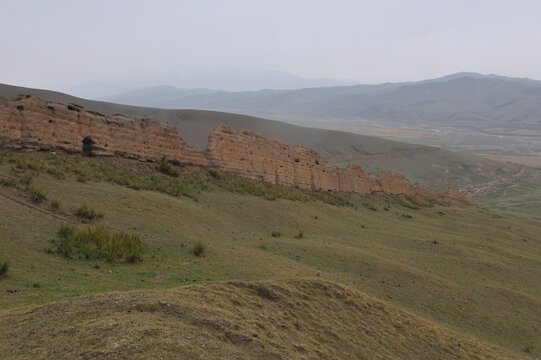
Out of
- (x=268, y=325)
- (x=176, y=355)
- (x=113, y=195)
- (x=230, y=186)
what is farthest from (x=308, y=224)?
(x=176, y=355)

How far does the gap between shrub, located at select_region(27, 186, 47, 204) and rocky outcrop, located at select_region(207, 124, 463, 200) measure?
11226 mm

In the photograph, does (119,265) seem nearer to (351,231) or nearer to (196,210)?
(196,210)

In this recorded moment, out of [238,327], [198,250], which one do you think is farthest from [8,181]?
[238,327]

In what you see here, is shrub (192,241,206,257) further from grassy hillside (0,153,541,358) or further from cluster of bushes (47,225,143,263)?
cluster of bushes (47,225,143,263)

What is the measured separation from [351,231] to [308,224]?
199cm

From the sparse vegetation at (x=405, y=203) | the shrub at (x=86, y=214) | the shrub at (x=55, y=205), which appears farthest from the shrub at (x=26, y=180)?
the sparse vegetation at (x=405, y=203)

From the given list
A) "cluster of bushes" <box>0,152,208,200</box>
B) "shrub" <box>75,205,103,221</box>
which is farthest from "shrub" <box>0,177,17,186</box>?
"shrub" <box>75,205,103,221</box>

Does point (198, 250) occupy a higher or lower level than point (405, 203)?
higher

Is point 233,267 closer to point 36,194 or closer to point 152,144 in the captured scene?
point 36,194

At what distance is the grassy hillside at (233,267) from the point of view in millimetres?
4945

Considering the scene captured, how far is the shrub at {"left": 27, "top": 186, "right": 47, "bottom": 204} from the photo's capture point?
998 cm

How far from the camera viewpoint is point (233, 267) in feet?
27.9

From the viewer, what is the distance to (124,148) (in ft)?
56.9

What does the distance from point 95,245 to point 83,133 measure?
9535 millimetres
